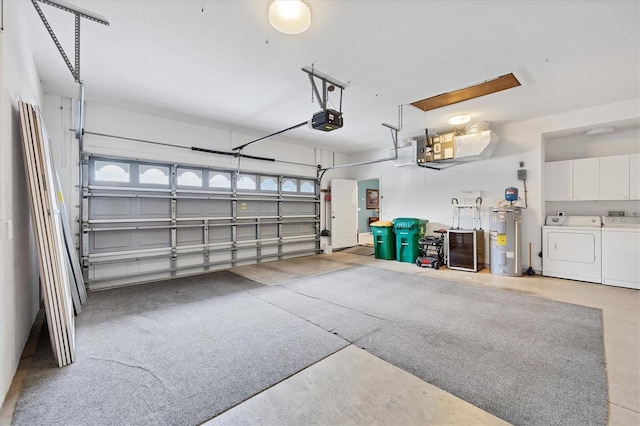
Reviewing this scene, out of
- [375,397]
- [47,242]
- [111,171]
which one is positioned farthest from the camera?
[111,171]

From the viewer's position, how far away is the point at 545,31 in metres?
2.53

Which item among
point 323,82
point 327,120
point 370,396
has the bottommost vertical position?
point 370,396

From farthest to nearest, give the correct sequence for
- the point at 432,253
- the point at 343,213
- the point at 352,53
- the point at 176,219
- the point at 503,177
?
1. the point at 343,213
2. the point at 432,253
3. the point at 503,177
4. the point at 176,219
5. the point at 352,53

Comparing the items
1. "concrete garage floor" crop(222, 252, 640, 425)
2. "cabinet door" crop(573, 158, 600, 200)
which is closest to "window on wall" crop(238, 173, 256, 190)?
"concrete garage floor" crop(222, 252, 640, 425)

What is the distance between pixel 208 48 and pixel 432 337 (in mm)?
3696

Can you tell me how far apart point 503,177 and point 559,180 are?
87 centimetres

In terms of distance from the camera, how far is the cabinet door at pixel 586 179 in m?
4.64

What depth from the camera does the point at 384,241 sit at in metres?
6.56

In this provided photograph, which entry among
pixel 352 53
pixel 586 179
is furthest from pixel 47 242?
pixel 586 179

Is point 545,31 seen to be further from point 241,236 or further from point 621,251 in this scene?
point 241,236

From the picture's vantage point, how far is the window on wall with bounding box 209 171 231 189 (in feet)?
18.3

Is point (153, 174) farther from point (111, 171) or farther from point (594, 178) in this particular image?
point (594, 178)

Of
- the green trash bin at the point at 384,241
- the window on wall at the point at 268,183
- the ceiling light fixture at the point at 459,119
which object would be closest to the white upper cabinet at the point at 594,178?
the ceiling light fixture at the point at 459,119

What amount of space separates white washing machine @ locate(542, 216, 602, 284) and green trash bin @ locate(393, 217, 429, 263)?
222cm
